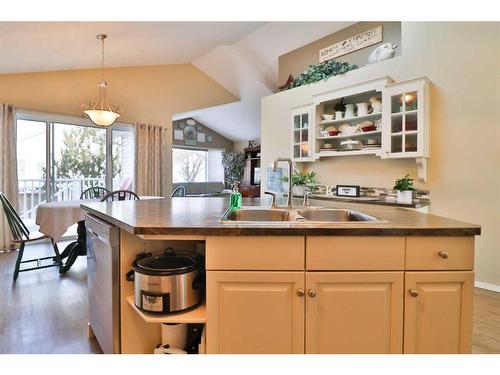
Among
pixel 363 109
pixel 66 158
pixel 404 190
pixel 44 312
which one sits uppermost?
pixel 363 109

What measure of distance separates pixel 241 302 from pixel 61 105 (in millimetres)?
4802

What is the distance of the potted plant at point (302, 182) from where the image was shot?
3.84m

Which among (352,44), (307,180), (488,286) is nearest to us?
(488,286)

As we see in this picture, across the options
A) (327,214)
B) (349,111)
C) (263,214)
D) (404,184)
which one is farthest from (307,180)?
(263,214)

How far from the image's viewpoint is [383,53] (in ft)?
11.0

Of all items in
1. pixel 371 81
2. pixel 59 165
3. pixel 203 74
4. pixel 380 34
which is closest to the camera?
pixel 371 81

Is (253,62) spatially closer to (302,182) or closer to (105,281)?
(302,182)

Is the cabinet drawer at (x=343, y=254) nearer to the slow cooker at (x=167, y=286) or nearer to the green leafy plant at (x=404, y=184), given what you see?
the slow cooker at (x=167, y=286)

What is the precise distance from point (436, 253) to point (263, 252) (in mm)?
697

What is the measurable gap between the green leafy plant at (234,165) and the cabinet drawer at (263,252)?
24.1ft

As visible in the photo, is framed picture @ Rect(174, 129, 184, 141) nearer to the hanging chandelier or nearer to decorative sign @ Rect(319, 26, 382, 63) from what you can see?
the hanging chandelier
